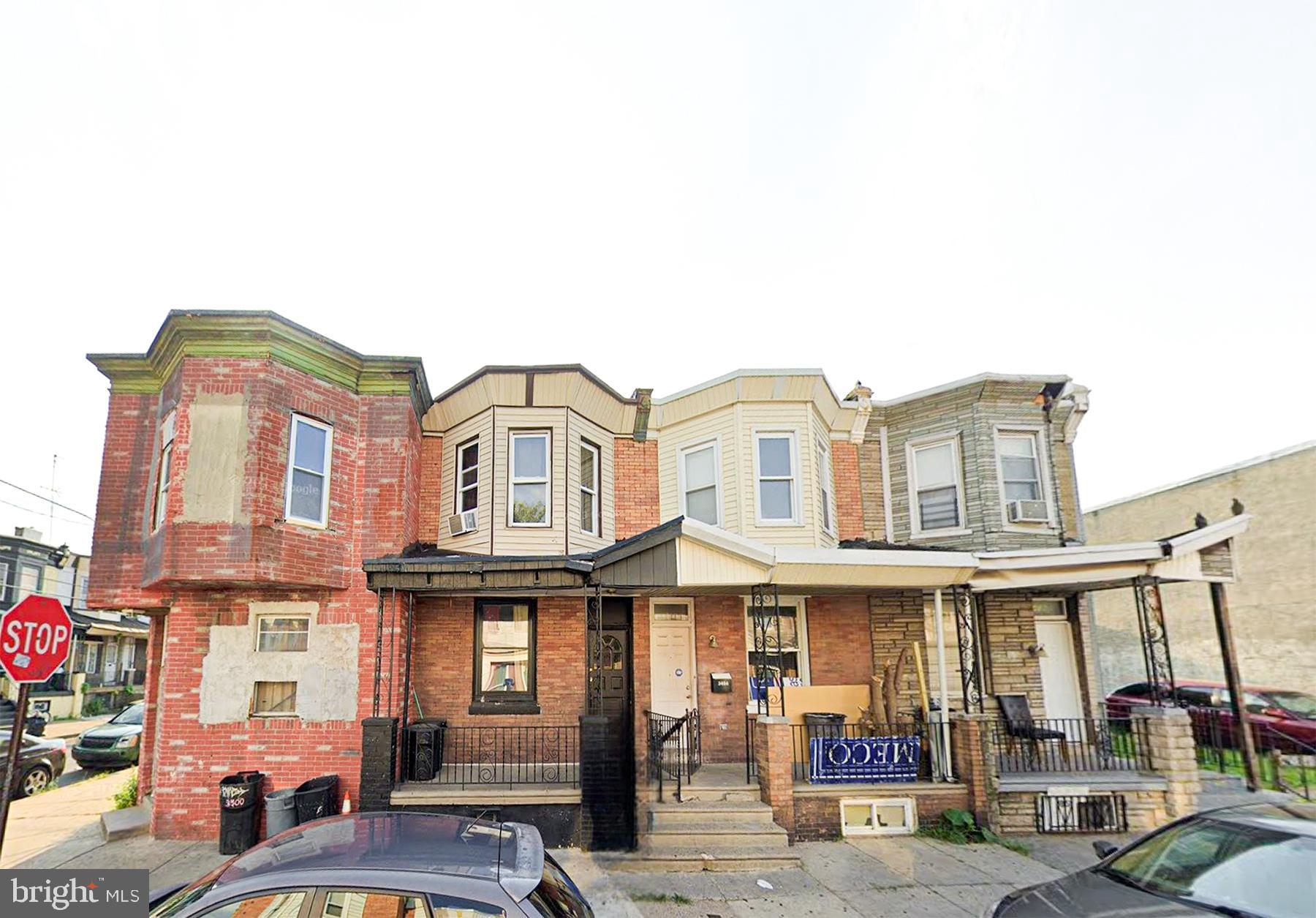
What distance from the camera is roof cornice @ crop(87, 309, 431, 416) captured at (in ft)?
33.4

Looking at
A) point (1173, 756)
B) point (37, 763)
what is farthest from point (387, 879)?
point (37, 763)

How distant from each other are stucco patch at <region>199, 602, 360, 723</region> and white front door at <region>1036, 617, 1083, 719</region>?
12.0m

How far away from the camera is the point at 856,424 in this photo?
1388cm

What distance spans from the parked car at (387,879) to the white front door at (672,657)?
314 inches

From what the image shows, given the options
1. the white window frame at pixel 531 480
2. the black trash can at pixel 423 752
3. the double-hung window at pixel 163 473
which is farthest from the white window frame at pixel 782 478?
the double-hung window at pixel 163 473

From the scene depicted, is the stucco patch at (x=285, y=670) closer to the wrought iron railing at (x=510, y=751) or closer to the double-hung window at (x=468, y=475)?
the wrought iron railing at (x=510, y=751)

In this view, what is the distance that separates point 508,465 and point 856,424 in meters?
6.81

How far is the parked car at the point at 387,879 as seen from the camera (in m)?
3.50

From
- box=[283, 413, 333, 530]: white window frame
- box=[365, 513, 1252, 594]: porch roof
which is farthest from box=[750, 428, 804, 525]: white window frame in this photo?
box=[283, 413, 333, 530]: white window frame

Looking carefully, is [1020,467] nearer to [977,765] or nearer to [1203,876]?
[977,765]

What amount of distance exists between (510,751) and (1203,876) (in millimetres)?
9248

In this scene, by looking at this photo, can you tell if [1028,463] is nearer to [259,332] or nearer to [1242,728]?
[1242,728]

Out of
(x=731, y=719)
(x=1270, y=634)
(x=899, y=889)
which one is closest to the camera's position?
(x=899, y=889)

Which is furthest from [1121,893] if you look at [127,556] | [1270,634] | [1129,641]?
[1129,641]
